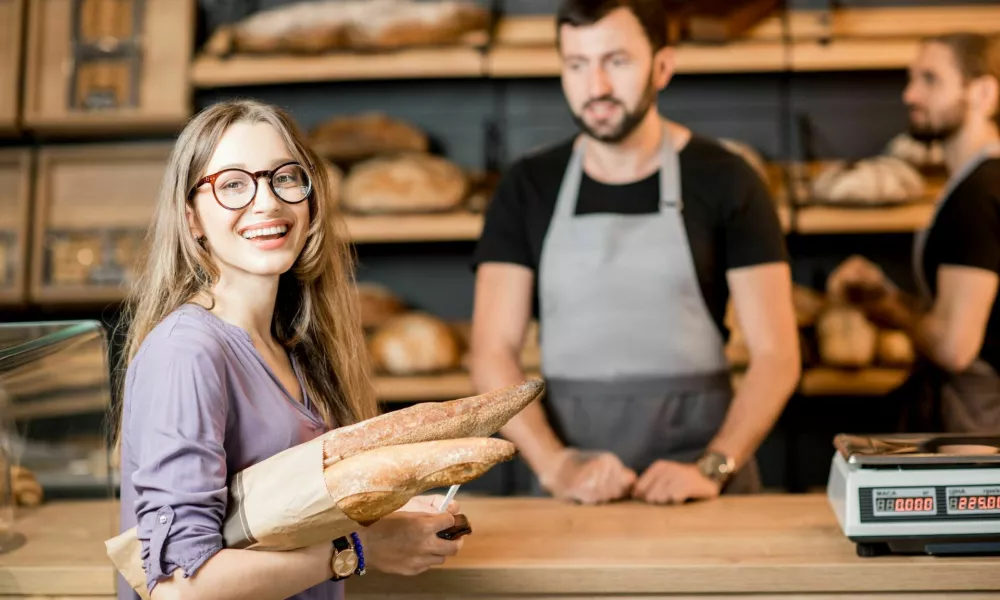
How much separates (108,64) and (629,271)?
5.85ft

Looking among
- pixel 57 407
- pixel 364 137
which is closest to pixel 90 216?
pixel 364 137

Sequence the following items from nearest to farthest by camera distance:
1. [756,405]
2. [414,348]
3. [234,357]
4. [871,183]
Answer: [234,357] < [756,405] < [871,183] < [414,348]

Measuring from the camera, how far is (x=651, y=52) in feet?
7.25

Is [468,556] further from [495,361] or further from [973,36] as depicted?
[973,36]

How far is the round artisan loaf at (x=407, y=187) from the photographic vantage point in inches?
115

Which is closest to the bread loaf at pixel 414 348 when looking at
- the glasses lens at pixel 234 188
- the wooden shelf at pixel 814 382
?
the wooden shelf at pixel 814 382

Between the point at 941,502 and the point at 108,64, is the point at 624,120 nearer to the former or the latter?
the point at 941,502

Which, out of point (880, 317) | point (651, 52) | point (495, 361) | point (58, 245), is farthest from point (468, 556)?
point (58, 245)

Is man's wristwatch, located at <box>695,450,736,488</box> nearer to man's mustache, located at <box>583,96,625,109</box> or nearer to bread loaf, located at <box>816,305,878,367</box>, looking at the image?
man's mustache, located at <box>583,96,625,109</box>

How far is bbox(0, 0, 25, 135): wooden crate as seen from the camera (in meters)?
3.11

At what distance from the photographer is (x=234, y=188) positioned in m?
1.16

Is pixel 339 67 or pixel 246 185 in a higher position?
pixel 339 67

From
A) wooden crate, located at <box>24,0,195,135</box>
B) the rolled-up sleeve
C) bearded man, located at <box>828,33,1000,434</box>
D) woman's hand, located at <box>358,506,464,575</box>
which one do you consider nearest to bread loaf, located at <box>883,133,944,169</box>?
bearded man, located at <box>828,33,1000,434</box>

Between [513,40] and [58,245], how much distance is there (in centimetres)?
149
